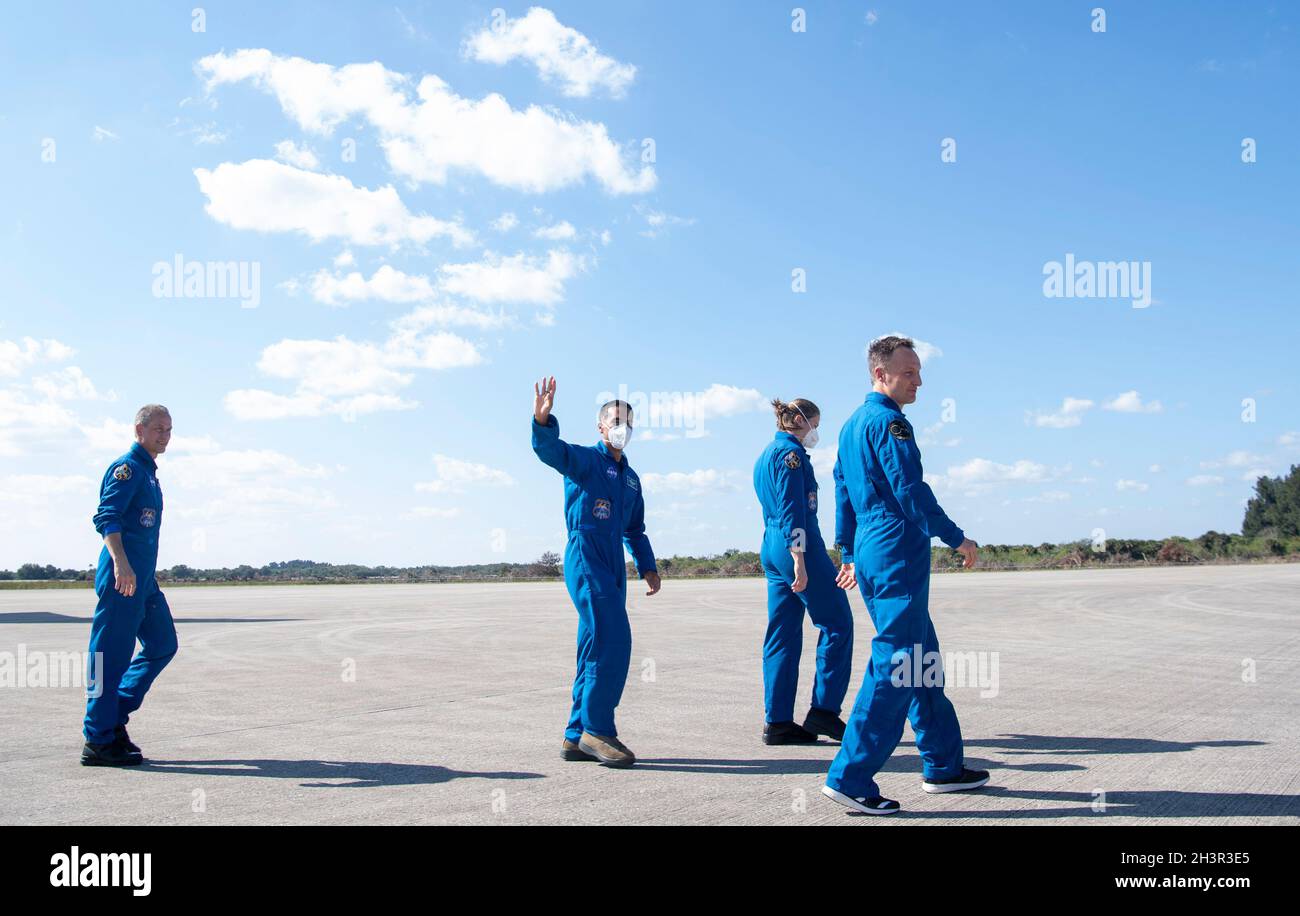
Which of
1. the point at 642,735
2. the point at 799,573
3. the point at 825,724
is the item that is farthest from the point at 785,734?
the point at 799,573

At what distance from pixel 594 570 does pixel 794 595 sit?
142 cm

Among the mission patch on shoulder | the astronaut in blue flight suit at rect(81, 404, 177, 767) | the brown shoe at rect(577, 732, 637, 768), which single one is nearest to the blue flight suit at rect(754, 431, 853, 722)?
the brown shoe at rect(577, 732, 637, 768)

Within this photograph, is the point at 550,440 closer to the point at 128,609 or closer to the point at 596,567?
the point at 596,567

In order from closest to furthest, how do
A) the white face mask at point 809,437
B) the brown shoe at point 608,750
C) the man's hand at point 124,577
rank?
the brown shoe at point 608,750, the man's hand at point 124,577, the white face mask at point 809,437

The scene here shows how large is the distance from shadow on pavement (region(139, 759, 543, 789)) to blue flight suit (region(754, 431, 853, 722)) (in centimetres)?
176

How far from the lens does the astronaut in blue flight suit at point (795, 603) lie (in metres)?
6.00

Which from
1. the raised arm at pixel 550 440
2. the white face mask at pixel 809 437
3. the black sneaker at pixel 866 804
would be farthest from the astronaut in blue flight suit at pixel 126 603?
the white face mask at pixel 809 437

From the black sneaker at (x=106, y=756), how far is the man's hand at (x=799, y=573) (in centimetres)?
392

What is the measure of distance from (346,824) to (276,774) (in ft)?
4.37

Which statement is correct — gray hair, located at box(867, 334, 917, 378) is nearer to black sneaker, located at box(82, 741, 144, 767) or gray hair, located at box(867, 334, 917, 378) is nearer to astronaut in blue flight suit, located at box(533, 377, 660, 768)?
astronaut in blue flight suit, located at box(533, 377, 660, 768)

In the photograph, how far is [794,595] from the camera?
20.3 ft

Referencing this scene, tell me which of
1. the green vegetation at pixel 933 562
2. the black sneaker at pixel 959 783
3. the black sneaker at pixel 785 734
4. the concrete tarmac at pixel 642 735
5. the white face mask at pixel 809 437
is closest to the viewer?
the concrete tarmac at pixel 642 735

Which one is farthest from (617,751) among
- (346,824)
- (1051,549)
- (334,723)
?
(1051,549)

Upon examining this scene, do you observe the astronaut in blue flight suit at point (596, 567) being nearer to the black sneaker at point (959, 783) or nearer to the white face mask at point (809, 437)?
the white face mask at point (809, 437)
